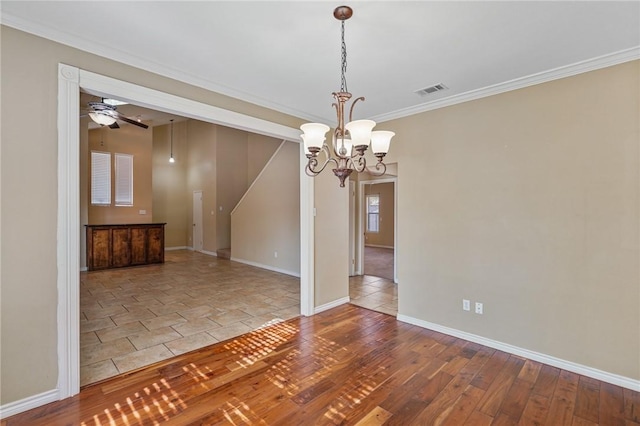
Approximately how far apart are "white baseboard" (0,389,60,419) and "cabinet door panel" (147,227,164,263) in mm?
6137

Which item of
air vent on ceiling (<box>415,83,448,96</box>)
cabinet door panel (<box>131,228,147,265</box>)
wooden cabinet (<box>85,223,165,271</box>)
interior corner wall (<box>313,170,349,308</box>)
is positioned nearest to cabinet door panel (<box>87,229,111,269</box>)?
wooden cabinet (<box>85,223,165,271</box>)

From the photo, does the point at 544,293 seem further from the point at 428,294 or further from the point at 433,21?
the point at 433,21

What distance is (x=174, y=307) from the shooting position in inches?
178

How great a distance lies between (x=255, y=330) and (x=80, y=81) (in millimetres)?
3084

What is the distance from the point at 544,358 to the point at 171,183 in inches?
452

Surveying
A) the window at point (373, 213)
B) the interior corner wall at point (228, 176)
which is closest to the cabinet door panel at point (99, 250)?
the interior corner wall at point (228, 176)

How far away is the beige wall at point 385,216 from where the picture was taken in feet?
39.2

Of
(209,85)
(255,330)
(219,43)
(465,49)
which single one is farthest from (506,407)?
(209,85)

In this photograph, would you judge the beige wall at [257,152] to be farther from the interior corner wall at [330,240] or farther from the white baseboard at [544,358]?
the white baseboard at [544,358]

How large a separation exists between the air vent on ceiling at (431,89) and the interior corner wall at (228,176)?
7.77 m

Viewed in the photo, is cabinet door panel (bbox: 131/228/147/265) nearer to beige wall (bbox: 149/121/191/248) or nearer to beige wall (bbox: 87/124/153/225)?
beige wall (bbox: 87/124/153/225)

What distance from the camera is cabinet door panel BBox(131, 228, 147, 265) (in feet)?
24.9

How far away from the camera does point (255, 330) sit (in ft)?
12.2

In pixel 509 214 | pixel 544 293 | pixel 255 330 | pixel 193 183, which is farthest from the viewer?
pixel 193 183
